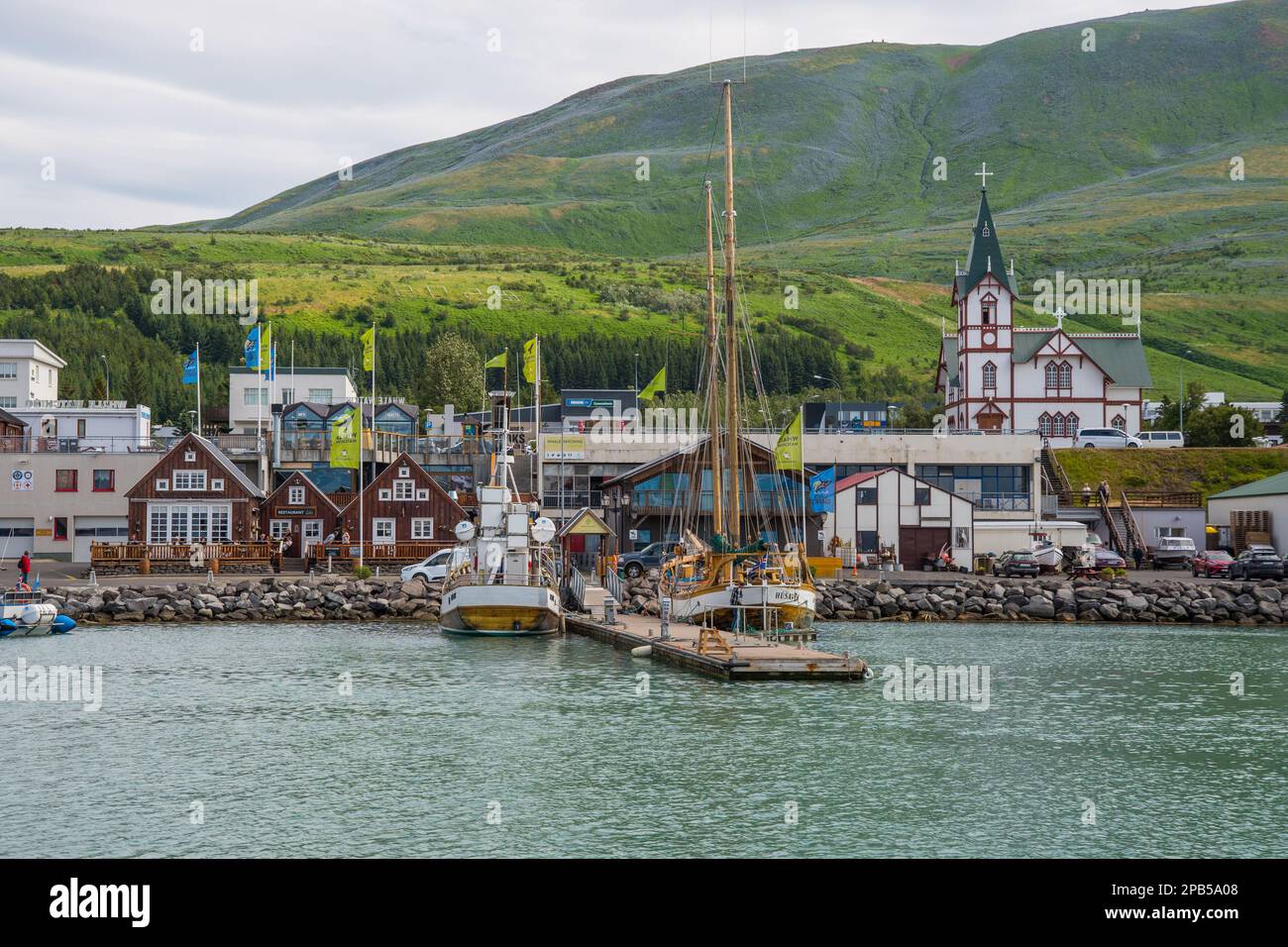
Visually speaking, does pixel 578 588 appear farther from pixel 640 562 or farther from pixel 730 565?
pixel 730 565

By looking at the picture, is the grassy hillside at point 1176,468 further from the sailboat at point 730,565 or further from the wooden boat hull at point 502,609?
the wooden boat hull at point 502,609

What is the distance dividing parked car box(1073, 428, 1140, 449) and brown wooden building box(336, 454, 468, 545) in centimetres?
5523

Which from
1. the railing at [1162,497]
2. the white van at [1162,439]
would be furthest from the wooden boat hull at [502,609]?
the white van at [1162,439]

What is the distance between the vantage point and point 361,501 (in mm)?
75000

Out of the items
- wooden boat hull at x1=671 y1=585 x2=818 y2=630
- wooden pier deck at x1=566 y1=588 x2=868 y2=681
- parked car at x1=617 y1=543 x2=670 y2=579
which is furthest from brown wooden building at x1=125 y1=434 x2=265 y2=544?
wooden boat hull at x1=671 y1=585 x2=818 y2=630

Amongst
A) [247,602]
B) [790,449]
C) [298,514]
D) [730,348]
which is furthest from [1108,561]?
[247,602]

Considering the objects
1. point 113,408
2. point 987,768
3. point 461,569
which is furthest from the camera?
point 113,408

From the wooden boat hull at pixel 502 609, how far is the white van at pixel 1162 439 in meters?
67.2

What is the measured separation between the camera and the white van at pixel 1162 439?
10700cm
